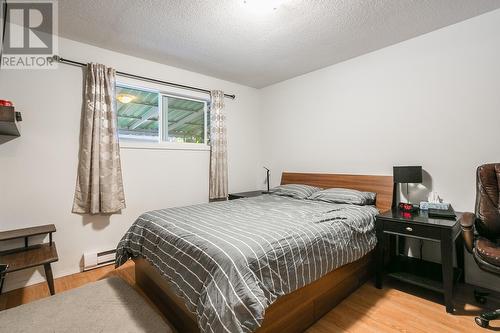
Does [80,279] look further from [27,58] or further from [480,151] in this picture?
[480,151]

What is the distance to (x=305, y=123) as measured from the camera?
3.75m

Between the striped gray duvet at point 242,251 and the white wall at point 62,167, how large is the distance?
88cm

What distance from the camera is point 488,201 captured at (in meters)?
1.98

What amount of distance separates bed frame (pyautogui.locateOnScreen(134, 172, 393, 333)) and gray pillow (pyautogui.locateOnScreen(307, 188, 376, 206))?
147 millimetres

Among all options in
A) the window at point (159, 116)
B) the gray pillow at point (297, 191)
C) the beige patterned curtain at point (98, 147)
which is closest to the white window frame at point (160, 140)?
the window at point (159, 116)

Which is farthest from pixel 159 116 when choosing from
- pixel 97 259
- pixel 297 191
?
pixel 297 191

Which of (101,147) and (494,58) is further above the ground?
(494,58)

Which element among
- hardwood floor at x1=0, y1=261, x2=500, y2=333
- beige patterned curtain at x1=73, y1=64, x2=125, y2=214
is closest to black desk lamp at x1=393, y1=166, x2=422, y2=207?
hardwood floor at x1=0, y1=261, x2=500, y2=333

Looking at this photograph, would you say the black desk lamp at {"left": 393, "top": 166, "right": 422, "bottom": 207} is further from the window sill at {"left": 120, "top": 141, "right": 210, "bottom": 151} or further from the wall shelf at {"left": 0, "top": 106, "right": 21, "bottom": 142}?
the wall shelf at {"left": 0, "top": 106, "right": 21, "bottom": 142}

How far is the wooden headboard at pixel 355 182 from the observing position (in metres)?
2.74

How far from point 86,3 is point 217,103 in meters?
1.96

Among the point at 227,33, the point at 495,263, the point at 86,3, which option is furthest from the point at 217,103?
the point at 495,263

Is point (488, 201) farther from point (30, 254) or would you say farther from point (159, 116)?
point (30, 254)

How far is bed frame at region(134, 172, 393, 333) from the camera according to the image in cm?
153
